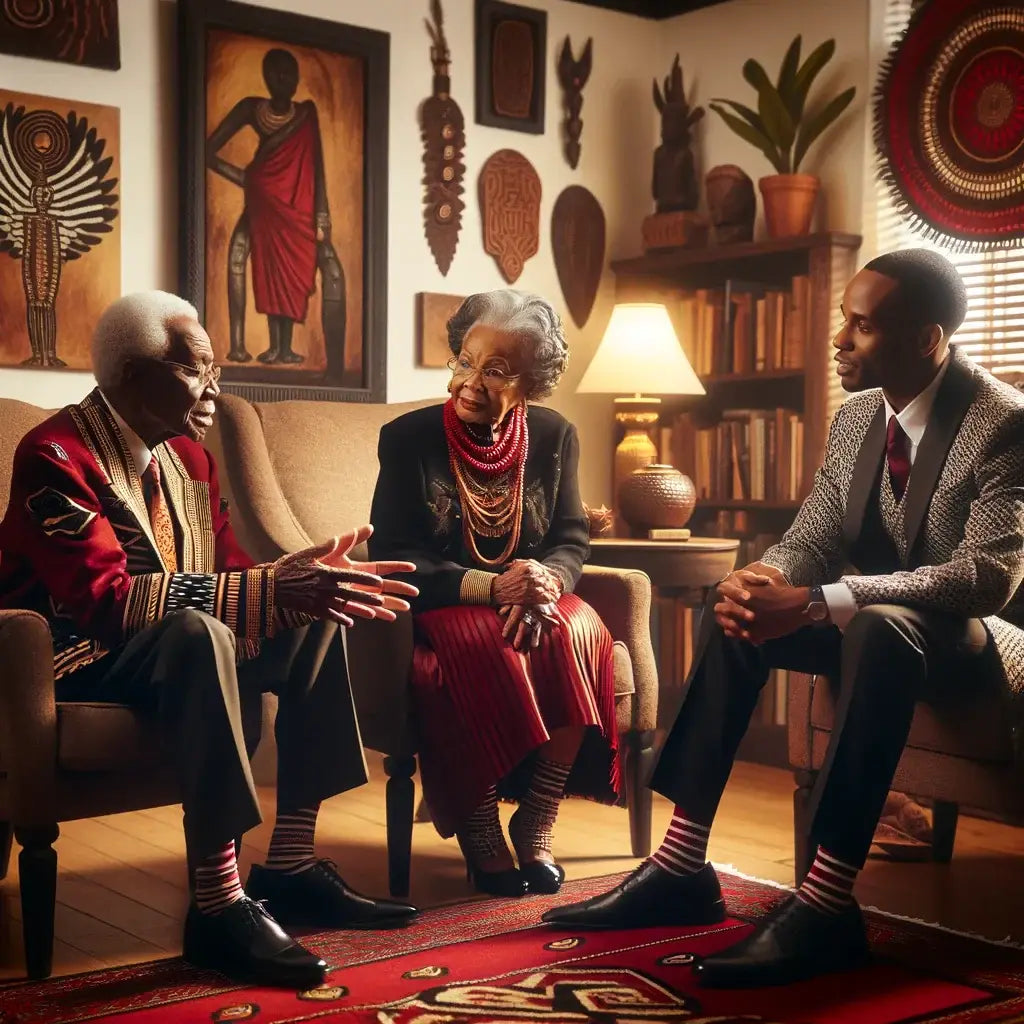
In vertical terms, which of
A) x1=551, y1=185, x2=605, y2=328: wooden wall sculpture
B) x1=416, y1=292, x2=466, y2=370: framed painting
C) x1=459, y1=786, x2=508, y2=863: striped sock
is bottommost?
x1=459, y1=786, x2=508, y2=863: striped sock

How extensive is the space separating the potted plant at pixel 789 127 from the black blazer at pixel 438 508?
5.44 feet

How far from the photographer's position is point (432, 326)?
177 inches

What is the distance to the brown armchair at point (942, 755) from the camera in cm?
248

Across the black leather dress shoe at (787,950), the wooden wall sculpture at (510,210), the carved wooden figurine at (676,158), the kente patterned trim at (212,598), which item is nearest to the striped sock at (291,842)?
the kente patterned trim at (212,598)

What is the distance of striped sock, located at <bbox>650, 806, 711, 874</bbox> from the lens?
101 inches

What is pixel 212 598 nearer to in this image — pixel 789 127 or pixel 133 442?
pixel 133 442

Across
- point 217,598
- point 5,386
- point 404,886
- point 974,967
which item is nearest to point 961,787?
point 974,967

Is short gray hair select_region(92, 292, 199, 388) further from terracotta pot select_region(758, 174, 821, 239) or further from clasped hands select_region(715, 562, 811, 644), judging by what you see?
terracotta pot select_region(758, 174, 821, 239)

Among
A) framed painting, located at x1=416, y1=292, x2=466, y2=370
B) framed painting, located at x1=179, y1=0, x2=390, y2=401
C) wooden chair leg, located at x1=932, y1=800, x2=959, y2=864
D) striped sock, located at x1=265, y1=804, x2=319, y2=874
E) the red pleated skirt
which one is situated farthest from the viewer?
framed painting, located at x1=416, y1=292, x2=466, y2=370

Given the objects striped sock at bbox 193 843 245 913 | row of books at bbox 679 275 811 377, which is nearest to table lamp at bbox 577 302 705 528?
row of books at bbox 679 275 811 377

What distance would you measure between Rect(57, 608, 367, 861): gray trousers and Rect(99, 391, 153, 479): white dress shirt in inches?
13.2

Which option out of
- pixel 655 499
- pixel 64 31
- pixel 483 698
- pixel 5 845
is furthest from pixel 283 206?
pixel 5 845

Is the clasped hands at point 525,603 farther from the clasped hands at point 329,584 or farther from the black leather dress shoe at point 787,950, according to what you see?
the black leather dress shoe at point 787,950

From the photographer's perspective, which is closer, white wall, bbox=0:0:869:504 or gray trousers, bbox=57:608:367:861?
gray trousers, bbox=57:608:367:861
